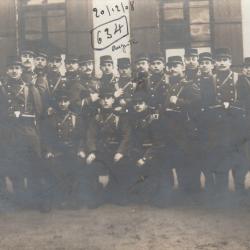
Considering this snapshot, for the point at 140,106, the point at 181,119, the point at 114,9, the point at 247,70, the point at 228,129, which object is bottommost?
the point at 228,129

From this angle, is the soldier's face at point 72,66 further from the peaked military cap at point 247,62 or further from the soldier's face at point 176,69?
the peaked military cap at point 247,62

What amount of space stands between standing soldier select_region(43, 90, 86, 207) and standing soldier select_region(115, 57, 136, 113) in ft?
1.57

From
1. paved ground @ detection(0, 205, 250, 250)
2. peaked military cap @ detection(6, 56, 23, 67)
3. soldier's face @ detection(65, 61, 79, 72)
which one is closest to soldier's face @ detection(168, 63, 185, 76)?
soldier's face @ detection(65, 61, 79, 72)

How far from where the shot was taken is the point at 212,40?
139 inches

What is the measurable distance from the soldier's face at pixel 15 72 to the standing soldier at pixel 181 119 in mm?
1501

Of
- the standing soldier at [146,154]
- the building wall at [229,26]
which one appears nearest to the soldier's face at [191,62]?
the building wall at [229,26]

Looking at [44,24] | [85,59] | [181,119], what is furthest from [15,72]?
[181,119]

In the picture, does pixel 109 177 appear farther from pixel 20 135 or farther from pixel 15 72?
pixel 15 72

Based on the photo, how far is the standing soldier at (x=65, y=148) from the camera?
3625mm

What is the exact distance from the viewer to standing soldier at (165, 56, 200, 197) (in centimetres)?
362

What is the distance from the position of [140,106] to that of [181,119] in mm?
429

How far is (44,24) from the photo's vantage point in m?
3.59

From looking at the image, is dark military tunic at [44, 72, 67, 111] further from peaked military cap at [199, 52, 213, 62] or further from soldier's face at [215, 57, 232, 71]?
soldier's face at [215, 57, 232, 71]

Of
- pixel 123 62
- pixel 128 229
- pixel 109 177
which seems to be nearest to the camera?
pixel 128 229
